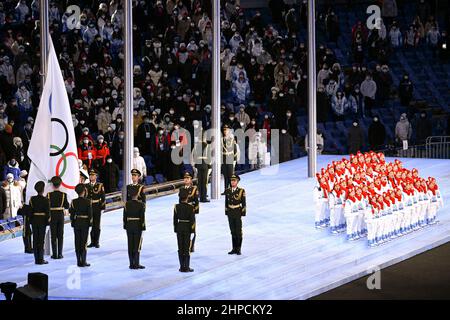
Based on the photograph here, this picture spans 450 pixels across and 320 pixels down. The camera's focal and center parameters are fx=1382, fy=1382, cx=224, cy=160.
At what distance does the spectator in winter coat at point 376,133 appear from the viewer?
113 ft

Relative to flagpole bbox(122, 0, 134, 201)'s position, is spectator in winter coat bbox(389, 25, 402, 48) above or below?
above

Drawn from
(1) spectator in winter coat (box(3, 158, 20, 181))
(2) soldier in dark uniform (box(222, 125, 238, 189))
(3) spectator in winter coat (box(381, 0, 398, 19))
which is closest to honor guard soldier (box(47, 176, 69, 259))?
(1) spectator in winter coat (box(3, 158, 20, 181))

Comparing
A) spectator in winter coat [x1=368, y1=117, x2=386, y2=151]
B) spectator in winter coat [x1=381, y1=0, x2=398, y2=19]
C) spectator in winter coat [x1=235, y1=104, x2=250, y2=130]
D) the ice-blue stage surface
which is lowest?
the ice-blue stage surface

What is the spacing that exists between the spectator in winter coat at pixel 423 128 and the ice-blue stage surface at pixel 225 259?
5919mm

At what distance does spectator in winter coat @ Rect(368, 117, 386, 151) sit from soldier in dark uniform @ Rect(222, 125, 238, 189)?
19.6 feet

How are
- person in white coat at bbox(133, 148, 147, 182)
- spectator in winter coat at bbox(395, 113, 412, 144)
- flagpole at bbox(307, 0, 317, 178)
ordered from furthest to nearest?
spectator in winter coat at bbox(395, 113, 412, 144) → flagpole at bbox(307, 0, 317, 178) → person in white coat at bbox(133, 148, 147, 182)

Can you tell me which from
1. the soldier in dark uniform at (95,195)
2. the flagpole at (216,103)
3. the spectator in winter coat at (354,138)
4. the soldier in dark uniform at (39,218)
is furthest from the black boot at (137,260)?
the spectator in winter coat at (354,138)

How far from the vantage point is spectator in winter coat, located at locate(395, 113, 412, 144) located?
34531 millimetres

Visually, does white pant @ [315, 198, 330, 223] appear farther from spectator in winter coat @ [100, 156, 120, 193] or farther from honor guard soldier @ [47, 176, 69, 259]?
honor guard soldier @ [47, 176, 69, 259]

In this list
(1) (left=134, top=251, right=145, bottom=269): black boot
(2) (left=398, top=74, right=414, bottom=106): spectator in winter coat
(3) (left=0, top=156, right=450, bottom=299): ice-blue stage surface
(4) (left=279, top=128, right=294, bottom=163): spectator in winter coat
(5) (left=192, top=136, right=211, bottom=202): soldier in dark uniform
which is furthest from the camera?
(2) (left=398, top=74, right=414, bottom=106): spectator in winter coat

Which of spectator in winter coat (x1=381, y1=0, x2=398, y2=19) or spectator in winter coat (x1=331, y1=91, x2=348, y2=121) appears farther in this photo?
spectator in winter coat (x1=381, y1=0, x2=398, y2=19)

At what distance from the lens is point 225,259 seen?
23672mm

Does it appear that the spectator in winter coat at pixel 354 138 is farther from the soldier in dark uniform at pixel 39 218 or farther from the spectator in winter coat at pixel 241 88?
the soldier in dark uniform at pixel 39 218
